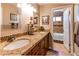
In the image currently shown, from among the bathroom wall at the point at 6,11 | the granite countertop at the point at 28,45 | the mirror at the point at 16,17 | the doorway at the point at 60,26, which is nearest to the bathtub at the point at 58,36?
the doorway at the point at 60,26

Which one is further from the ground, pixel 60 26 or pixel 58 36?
pixel 60 26

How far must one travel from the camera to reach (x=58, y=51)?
1377mm

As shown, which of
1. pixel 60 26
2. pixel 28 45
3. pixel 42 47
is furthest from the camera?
pixel 42 47

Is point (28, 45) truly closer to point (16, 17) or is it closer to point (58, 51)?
point (58, 51)

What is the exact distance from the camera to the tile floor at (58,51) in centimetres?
133

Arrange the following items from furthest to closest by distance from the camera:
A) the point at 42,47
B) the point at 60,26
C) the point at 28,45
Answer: the point at 42,47 → the point at 60,26 → the point at 28,45

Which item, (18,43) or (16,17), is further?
(16,17)

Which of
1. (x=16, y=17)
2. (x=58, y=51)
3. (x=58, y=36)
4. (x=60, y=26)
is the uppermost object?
(x=16, y=17)

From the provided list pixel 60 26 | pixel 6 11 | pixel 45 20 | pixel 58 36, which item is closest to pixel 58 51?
pixel 58 36

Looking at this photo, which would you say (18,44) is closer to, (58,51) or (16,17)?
(16,17)

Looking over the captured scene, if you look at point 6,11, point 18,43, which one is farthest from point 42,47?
point 6,11

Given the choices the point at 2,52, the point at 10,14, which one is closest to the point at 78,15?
the point at 10,14

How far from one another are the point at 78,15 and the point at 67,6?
17cm

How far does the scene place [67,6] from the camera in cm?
134
